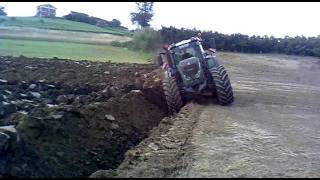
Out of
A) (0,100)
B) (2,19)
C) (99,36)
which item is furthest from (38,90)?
(2,19)

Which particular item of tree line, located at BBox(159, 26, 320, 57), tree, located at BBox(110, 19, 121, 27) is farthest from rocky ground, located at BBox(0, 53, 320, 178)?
tree, located at BBox(110, 19, 121, 27)

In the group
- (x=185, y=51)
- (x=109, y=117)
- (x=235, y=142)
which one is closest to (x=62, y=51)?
(x=185, y=51)

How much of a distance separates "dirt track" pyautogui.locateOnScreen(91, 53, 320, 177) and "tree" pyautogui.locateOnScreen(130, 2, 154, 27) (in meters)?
63.2

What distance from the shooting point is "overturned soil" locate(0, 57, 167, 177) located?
7531 mm

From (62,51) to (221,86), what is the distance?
79.7 ft

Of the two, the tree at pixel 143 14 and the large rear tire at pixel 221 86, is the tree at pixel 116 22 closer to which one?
the tree at pixel 143 14

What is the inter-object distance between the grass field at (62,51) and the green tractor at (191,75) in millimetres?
18446

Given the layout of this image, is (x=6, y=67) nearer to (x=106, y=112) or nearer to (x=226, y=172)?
(x=106, y=112)

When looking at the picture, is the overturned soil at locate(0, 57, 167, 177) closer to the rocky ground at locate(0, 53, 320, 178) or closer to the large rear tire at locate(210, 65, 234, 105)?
the rocky ground at locate(0, 53, 320, 178)

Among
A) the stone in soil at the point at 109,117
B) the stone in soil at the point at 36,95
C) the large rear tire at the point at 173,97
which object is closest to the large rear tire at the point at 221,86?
the large rear tire at the point at 173,97

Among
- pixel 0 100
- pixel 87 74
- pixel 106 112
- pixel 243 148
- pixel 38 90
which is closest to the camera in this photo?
pixel 243 148

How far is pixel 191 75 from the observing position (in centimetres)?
1391

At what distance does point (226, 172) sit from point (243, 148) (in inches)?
66.8

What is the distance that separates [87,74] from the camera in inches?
830
